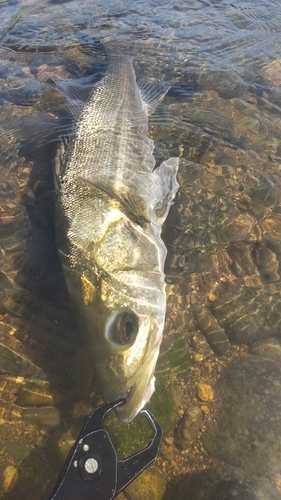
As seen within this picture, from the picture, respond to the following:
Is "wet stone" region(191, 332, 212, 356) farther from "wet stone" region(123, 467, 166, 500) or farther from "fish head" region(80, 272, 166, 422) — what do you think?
"wet stone" region(123, 467, 166, 500)

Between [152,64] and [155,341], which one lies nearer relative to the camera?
[155,341]

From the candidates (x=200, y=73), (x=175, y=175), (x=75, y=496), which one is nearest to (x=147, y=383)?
(x=75, y=496)

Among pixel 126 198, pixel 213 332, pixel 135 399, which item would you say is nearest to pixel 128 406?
pixel 135 399

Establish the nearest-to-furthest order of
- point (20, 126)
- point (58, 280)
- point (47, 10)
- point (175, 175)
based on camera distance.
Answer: point (58, 280) → point (175, 175) → point (20, 126) → point (47, 10)

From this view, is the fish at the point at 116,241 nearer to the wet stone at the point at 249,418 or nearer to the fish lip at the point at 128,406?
the fish lip at the point at 128,406

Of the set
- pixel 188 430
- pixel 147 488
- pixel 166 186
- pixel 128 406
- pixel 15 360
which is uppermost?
pixel 166 186

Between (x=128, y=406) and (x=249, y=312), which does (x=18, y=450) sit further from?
(x=249, y=312)

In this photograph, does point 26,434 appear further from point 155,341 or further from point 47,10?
point 47,10

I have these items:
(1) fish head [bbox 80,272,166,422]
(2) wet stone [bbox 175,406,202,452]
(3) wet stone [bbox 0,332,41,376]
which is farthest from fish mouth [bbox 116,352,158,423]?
(3) wet stone [bbox 0,332,41,376]
